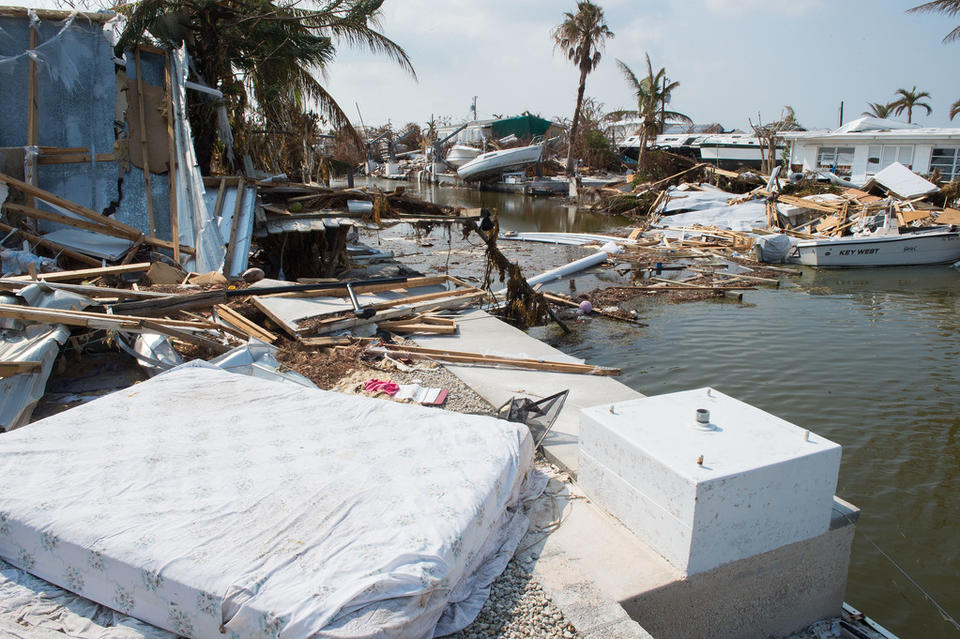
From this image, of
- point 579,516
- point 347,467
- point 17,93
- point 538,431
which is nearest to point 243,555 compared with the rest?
point 347,467

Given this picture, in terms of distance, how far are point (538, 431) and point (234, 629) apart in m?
3.21

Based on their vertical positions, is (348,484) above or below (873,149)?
below

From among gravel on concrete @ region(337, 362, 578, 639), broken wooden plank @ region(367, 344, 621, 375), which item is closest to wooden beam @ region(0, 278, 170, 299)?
broken wooden plank @ region(367, 344, 621, 375)

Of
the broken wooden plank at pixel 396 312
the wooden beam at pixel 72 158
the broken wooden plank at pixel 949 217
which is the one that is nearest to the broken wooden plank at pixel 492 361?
the broken wooden plank at pixel 396 312

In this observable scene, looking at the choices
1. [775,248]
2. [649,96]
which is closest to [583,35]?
[649,96]

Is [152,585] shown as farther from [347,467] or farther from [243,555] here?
[347,467]

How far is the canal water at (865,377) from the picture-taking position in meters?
6.00

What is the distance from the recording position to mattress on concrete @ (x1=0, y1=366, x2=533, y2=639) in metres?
2.96

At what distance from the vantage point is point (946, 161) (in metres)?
27.8

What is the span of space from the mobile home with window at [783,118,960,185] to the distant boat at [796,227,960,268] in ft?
32.8

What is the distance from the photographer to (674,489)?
3689 millimetres

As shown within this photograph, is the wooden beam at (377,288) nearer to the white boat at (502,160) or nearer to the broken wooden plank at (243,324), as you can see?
the broken wooden plank at (243,324)

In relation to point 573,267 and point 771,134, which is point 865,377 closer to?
Result: point 573,267

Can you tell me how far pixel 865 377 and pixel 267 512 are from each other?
33.7 feet
